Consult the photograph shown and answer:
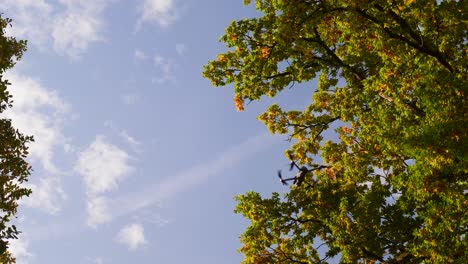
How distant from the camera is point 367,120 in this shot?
534 inches

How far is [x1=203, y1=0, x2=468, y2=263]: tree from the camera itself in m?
9.51

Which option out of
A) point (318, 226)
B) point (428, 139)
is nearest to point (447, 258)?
point (428, 139)

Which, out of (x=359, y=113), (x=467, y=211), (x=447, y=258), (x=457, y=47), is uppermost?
(x=457, y=47)

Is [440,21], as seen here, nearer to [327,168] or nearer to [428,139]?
[428,139]

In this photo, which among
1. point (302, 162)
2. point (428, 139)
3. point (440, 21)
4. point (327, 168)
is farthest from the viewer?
point (302, 162)

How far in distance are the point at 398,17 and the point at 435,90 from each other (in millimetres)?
3623

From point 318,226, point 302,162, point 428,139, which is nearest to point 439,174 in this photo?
point 428,139

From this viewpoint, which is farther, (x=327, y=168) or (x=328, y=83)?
(x=327, y=168)

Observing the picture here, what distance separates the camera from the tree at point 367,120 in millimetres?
9508

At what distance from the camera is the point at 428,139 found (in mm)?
9070

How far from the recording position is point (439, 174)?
9.59 meters

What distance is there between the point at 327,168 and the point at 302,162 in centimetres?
151

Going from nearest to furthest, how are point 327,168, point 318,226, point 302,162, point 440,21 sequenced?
point 440,21, point 318,226, point 327,168, point 302,162

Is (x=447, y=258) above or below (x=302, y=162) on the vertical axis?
below
